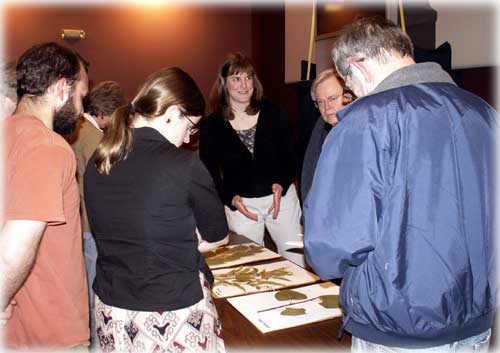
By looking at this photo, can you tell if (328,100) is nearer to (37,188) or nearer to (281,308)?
(281,308)

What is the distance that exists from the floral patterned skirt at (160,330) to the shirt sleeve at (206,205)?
17 centimetres

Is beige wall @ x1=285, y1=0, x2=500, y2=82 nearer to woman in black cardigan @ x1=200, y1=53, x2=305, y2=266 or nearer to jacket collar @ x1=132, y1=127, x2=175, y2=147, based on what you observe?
woman in black cardigan @ x1=200, y1=53, x2=305, y2=266

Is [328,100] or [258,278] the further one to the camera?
[328,100]

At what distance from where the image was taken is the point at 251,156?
8.80ft

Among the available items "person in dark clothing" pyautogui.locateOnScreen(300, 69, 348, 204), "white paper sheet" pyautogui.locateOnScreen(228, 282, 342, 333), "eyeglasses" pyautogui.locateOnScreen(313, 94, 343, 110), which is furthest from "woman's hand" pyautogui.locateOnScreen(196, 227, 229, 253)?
"eyeglasses" pyautogui.locateOnScreen(313, 94, 343, 110)

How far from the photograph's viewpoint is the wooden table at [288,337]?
51.1 inches

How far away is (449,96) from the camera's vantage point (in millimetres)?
1056

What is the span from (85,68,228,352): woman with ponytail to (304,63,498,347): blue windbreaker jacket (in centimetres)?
34

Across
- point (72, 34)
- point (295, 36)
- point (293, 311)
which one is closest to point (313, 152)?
point (293, 311)

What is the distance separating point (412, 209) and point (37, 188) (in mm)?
850

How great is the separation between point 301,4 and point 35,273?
3291 mm

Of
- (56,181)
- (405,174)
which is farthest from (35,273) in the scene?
(405,174)

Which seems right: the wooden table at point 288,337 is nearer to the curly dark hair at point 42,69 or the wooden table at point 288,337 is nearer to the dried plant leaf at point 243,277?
the dried plant leaf at point 243,277

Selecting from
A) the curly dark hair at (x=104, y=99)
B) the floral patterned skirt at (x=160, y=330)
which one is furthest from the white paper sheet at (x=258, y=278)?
the curly dark hair at (x=104, y=99)
